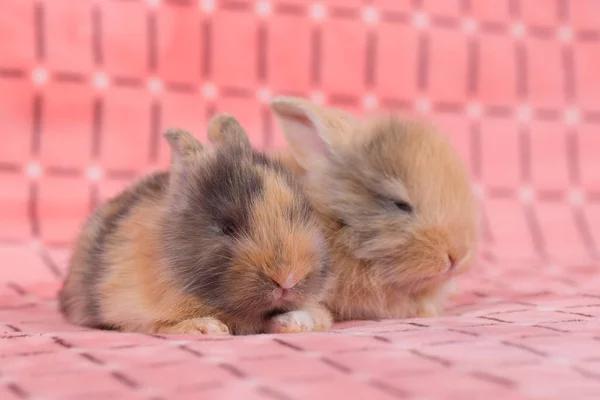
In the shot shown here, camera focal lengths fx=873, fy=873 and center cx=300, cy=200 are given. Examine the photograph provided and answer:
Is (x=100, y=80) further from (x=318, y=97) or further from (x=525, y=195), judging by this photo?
(x=525, y=195)

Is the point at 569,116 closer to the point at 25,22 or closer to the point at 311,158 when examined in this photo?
the point at 311,158

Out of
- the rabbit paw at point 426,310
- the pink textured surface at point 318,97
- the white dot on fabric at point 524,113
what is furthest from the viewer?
the white dot on fabric at point 524,113

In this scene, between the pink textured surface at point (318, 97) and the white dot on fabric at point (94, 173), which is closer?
the pink textured surface at point (318, 97)

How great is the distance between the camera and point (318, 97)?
233 cm

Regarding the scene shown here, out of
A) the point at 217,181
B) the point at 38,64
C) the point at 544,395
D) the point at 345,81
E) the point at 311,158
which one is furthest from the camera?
the point at 345,81

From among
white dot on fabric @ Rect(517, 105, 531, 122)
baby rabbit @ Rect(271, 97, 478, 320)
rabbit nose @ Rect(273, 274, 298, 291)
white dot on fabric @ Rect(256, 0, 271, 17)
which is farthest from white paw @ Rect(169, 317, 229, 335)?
white dot on fabric @ Rect(517, 105, 531, 122)

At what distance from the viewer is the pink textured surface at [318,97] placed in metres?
2.03

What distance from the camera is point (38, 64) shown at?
216 cm

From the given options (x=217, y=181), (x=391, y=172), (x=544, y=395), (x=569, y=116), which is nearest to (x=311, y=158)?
(x=391, y=172)

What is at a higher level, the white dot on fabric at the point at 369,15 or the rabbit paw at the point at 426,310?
the white dot on fabric at the point at 369,15

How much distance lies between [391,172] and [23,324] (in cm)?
60

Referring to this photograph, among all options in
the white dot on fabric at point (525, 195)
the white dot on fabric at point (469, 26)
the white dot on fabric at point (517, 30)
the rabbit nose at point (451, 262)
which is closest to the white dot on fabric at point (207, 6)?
the white dot on fabric at point (469, 26)

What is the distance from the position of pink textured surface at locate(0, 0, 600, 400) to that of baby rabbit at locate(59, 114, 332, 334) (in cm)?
16

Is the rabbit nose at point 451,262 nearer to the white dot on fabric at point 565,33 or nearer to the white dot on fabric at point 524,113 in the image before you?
the white dot on fabric at point 524,113
